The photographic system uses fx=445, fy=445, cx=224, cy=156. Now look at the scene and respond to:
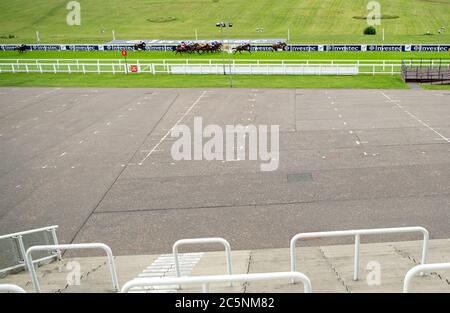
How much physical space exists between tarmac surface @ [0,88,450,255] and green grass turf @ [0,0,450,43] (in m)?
46.0

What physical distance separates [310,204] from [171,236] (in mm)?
4391

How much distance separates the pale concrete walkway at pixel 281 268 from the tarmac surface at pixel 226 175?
143cm

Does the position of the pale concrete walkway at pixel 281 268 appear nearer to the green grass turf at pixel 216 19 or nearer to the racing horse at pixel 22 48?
the green grass turf at pixel 216 19

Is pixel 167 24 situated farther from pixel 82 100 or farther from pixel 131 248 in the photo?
pixel 131 248

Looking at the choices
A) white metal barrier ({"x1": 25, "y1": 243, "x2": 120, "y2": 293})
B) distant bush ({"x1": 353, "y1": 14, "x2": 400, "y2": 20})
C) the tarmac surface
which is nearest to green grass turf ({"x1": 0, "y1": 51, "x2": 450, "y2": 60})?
the tarmac surface

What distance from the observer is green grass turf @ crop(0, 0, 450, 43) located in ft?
251

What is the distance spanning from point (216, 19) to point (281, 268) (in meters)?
84.4

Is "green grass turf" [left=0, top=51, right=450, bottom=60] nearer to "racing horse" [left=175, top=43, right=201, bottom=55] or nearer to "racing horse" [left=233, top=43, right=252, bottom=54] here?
"racing horse" [left=175, top=43, right=201, bottom=55]

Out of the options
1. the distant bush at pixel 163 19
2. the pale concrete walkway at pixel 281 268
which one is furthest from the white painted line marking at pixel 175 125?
the distant bush at pixel 163 19

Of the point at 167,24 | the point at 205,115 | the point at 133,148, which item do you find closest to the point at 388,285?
the point at 133,148

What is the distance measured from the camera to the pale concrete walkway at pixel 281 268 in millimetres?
6898

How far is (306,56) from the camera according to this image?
5069 centimetres

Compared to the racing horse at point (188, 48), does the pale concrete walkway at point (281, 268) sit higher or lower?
lower

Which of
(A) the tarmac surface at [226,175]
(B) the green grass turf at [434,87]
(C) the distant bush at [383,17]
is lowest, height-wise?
(A) the tarmac surface at [226,175]
